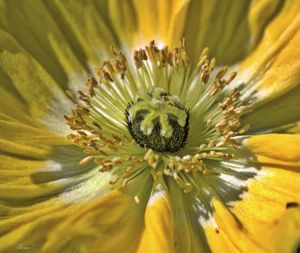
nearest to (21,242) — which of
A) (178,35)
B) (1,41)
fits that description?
(1,41)

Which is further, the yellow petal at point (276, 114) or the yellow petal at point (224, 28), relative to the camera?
the yellow petal at point (224, 28)

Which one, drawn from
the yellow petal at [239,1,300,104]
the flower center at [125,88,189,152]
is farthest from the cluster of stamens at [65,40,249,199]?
the yellow petal at [239,1,300,104]

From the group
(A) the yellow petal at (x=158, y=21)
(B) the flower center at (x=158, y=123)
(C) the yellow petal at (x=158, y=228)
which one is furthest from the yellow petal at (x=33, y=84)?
(C) the yellow petal at (x=158, y=228)

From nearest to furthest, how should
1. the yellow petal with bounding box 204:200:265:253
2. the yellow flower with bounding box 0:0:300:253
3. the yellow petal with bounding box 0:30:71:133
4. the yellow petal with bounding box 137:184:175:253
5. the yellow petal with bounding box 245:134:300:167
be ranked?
1. the yellow petal with bounding box 137:184:175:253
2. the yellow petal with bounding box 204:200:265:253
3. the yellow flower with bounding box 0:0:300:253
4. the yellow petal with bounding box 245:134:300:167
5. the yellow petal with bounding box 0:30:71:133

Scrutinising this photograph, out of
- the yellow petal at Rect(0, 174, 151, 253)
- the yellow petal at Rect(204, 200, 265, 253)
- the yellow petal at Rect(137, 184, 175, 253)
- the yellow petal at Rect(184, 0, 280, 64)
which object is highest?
the yellow petal at Rect(184, 0, 280, 64)

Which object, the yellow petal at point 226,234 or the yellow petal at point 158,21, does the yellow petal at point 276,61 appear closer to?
the yellow petal at point 158,21

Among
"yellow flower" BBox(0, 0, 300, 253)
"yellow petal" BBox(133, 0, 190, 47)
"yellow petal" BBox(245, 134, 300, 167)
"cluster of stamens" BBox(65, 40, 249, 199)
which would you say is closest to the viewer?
"yellow flower" BBox(0, 0, 300, 253)

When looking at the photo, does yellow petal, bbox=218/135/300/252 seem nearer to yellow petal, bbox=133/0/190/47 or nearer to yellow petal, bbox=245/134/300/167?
yellow petal, bbox=245/134/300/167

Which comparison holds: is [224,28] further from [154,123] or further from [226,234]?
[226,234]
